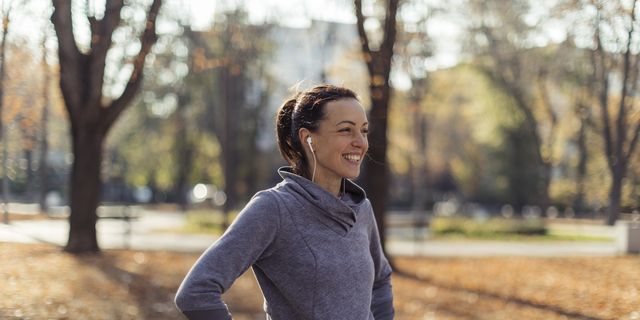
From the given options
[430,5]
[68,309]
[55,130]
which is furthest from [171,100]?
[68,309]

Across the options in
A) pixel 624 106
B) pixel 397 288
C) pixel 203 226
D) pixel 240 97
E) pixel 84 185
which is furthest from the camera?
pixel 240 97

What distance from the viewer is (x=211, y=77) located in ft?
118

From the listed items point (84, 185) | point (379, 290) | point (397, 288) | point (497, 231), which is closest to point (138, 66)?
point (84, 185)

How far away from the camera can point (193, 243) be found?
20.0 meters

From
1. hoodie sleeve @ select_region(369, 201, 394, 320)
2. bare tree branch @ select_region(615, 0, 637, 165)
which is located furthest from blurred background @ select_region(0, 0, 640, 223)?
hoodie sleeve @ select_region(369, 201, 394, 320)

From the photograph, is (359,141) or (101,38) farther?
(101,38)

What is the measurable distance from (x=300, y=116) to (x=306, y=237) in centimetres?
40

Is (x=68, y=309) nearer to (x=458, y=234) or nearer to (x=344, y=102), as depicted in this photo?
(x=344, y=102)

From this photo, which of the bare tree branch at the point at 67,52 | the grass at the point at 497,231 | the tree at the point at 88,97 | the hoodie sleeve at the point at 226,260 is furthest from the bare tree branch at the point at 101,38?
the grass at the point at 497,231

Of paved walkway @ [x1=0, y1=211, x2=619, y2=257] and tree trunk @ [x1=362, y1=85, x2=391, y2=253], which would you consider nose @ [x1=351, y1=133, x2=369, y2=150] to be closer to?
tree trunk @ [x1=362, y1=85, x2=391, y2=253]

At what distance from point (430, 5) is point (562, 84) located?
9.85 metres

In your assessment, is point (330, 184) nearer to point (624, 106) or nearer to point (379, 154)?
point (379, 154)

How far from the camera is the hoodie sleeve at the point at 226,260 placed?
2.22 metres

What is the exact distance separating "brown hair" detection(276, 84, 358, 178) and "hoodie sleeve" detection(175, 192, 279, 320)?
27cm
